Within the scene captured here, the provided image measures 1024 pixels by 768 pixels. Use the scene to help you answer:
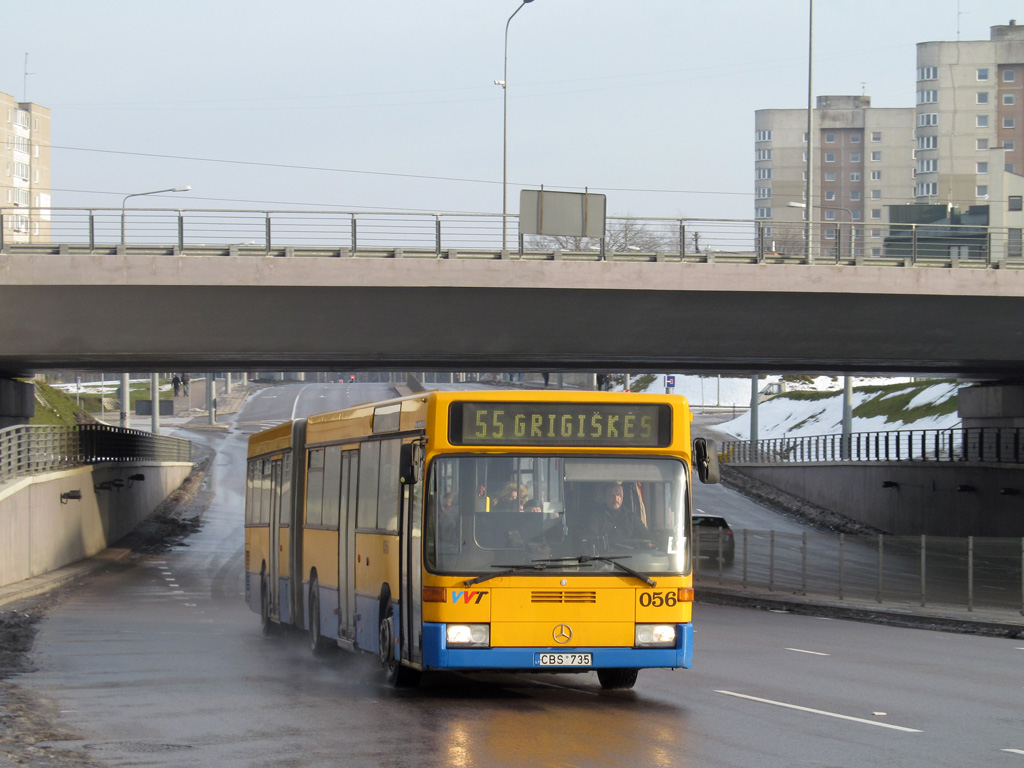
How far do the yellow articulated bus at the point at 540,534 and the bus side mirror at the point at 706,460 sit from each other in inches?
0.7

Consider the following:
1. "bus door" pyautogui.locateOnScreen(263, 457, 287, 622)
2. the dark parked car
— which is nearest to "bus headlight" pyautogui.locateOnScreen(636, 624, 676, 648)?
"bus door" pyautogui.locateOnScreen(263, 457, 287, 622)

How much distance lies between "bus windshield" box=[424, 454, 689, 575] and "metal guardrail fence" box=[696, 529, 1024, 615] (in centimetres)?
1205

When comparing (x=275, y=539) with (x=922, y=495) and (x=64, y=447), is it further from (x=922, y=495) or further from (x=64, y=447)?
(x=922, y=495)

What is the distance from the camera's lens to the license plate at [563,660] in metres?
10.7

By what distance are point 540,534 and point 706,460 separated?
5.20 feet

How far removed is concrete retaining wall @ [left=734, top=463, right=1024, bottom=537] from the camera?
1446 inches

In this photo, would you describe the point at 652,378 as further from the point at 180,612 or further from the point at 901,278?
the point at 180,612

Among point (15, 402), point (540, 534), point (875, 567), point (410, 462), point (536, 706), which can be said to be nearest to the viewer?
point (540, 534)

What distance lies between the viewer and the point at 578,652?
10.7 m

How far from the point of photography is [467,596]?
34.9ft

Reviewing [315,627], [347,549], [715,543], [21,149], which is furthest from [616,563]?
[21,149]

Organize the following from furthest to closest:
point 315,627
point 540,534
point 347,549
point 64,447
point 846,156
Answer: point 846,156 < point 64,447 < point 315,627 < point 347,549 < point 540,534

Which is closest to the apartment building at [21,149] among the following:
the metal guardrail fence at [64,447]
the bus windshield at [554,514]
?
the metal guardrail fence at [64,447]

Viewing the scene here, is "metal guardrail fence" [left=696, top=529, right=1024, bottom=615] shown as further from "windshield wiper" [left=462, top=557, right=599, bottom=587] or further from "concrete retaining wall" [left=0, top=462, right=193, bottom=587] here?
"concrete retaining wall" [left=0, top=462, right=193, bottom=587]
